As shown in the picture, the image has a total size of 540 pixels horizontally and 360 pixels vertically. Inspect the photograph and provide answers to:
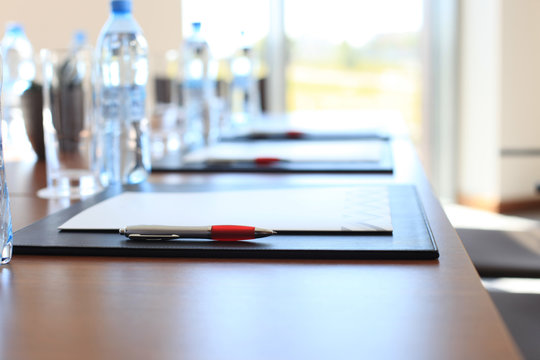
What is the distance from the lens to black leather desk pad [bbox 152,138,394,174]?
49.8 inches

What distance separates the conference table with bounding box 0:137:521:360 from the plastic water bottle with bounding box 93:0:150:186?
19.1 inches

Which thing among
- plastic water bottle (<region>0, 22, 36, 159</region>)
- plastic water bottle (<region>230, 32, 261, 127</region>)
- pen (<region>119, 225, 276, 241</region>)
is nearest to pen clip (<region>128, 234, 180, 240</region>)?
pen (<region>119, 225, 276, 241</region>)

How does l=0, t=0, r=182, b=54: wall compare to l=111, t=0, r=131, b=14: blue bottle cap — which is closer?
l=111, t=0, r=131, b=14: blue bottle cap

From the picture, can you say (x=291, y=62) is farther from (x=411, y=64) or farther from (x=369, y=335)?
(x=369, y=335)

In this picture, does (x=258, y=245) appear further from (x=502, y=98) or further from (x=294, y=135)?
(x=502, y=98)

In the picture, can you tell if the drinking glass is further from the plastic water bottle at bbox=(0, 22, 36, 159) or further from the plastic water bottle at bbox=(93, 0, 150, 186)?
the plastic water bottle at bbox=(0, 22, 36, 159)

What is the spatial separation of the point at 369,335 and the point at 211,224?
346mm

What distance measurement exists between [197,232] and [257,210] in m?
0.15

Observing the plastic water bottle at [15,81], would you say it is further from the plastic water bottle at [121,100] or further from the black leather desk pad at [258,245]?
the black leather desk pad at [258,245]

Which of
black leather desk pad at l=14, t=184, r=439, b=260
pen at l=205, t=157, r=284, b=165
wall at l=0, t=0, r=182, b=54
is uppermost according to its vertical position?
wall at l=0, t=0, r=182, b=54

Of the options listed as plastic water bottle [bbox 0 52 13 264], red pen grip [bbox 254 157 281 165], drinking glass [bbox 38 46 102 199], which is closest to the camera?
plastic water bottle [bbox 0 52 13 264]

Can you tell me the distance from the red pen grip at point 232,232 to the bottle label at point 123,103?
0.55 m

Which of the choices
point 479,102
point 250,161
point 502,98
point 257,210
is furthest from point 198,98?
Answer: point 479,102

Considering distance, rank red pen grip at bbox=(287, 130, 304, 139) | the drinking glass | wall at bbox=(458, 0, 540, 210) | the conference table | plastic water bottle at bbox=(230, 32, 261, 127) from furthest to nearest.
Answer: wall at bbox=(458, 0, 540, 210) → plastic water bottle at bbox=(230, 32, 261, 127) → red pen grip at bbox=(287, 130, 304, 139) → the drinking glass → the conference table
